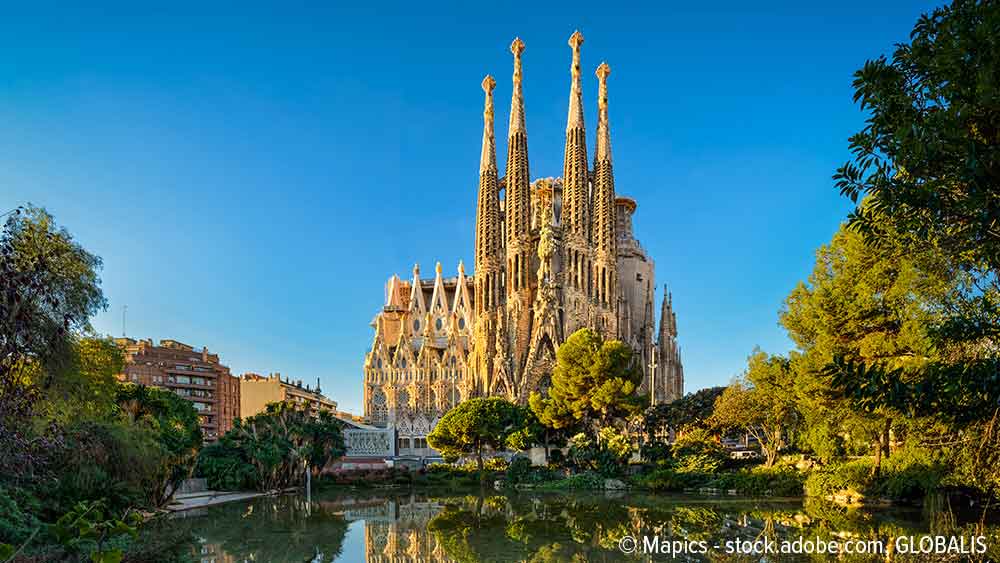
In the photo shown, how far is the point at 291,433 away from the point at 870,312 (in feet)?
80.4

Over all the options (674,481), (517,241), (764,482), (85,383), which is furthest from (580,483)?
(517,241)

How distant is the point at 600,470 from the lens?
34344 mm

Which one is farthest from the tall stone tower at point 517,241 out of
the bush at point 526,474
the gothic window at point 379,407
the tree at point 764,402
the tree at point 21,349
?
the tree at point 21,349

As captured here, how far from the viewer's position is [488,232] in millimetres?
57969

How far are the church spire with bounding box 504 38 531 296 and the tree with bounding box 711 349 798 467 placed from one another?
938 inches

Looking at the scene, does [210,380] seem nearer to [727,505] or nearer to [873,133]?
[727,505]

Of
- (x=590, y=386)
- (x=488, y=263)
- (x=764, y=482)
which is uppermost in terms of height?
(x=488, y=263)

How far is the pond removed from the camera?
14547 mm

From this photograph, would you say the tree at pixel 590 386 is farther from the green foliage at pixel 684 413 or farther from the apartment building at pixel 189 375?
the apartment building at pixel 189 375

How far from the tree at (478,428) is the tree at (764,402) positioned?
1028cm

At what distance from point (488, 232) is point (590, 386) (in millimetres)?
23037

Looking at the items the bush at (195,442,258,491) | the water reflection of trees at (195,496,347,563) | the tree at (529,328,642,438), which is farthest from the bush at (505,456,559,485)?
the bush at (195,442,258,491)

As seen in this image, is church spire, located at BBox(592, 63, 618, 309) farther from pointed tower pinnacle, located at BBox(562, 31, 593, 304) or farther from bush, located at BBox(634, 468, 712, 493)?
bush, located at BBox(634, 468, 712, 493)

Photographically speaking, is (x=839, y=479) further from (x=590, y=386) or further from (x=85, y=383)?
(x=85, y=383)
